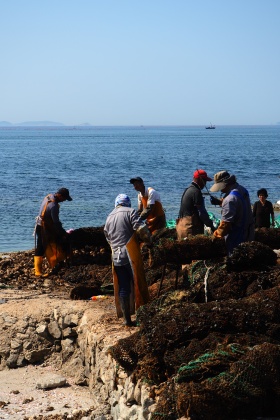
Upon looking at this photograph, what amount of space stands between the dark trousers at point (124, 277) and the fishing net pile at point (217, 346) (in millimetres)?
496

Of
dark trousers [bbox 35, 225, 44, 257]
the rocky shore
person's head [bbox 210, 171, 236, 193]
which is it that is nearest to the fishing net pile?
the rocky shore

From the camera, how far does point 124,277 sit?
9.91 meters

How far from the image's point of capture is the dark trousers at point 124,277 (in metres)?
9.87

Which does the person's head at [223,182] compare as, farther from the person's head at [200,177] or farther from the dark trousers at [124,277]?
the dark trousers at [124,277]

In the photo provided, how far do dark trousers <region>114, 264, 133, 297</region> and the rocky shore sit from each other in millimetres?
428

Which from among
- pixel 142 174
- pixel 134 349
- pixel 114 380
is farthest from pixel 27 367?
pixel 142 174

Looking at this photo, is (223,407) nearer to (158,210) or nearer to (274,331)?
(274,331)

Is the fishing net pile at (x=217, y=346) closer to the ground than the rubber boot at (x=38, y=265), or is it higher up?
higher up

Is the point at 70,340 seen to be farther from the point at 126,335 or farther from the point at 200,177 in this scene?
the point at 200,177

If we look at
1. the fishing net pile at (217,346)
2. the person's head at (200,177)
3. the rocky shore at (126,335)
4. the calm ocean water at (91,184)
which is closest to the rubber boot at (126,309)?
the rocky shore at (126,335)

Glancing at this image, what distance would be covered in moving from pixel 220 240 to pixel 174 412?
3.83 meters

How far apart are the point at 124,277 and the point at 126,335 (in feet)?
2.62

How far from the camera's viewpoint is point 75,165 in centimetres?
5881

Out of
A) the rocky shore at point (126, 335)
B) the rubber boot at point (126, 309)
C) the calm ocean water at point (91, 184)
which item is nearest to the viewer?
the rocky shore at point (126, 335)
